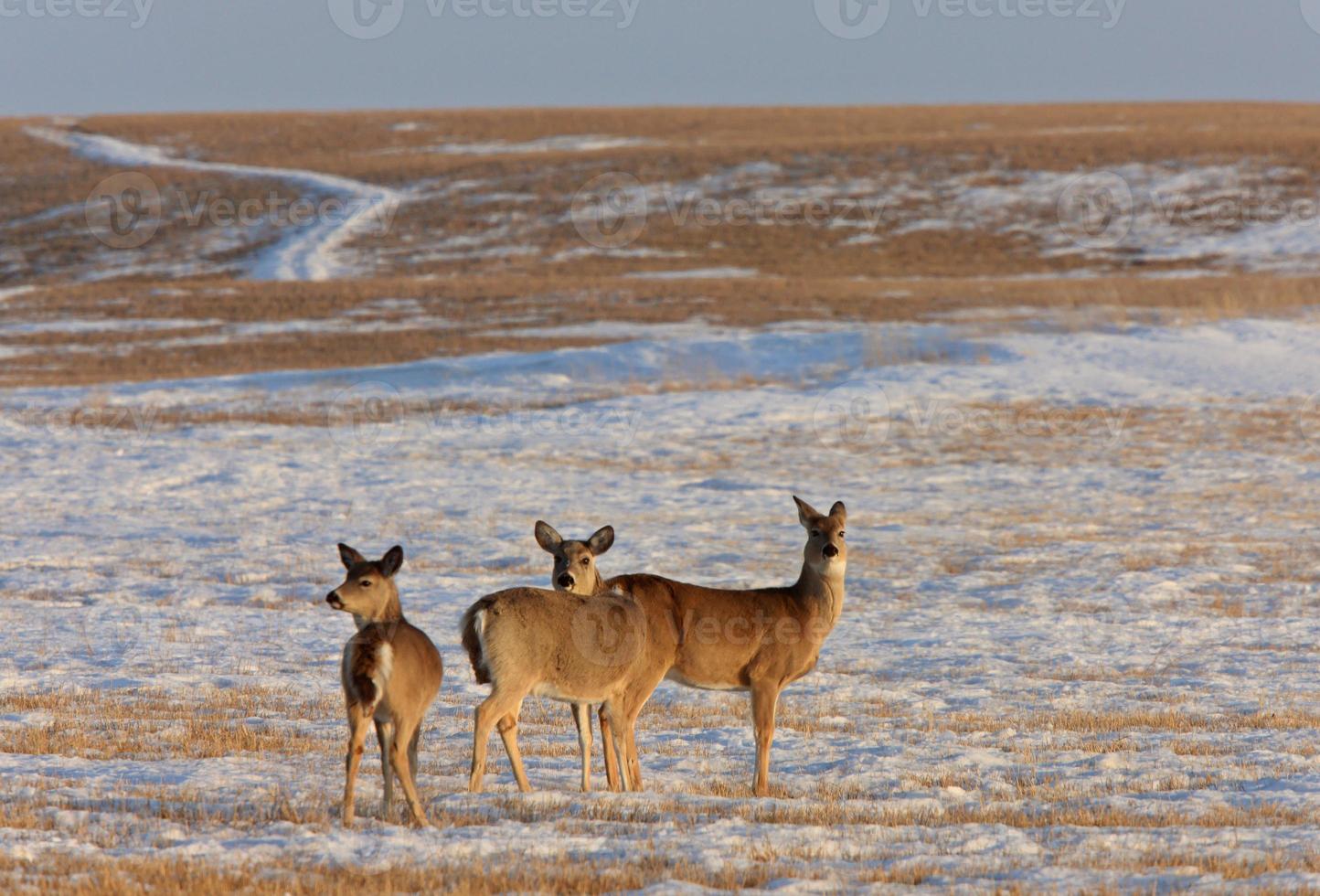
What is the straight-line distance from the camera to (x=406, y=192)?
7281cm

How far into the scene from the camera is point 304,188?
75.2m

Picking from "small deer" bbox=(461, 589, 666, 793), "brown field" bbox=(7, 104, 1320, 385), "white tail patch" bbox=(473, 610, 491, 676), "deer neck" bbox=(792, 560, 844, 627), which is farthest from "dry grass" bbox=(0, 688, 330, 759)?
"brown field" bbox=(7, 104, 1320, 385)

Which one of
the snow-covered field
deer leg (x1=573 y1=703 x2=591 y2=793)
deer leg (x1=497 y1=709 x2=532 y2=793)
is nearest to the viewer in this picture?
the snow-covered field

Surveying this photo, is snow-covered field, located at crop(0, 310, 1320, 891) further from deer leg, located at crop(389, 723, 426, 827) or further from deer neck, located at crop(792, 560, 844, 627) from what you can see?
deer neck, located at crop(792, 560, 844, 627)

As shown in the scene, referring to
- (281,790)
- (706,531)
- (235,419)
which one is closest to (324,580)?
(706,531)

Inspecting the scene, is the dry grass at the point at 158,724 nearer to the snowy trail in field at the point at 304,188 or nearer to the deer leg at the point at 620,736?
the deer leg at the point at 620,736

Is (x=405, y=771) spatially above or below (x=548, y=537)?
below

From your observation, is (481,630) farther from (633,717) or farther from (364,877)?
(364,877)

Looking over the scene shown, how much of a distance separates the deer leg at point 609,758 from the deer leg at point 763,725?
2.72 feet

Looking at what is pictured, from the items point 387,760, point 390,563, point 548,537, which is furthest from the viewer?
point 548,537

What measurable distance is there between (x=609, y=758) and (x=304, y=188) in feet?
229

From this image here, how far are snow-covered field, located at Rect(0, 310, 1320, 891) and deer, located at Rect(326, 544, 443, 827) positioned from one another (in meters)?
0.32

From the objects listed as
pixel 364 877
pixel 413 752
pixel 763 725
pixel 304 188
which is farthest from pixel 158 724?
pixel 304 188

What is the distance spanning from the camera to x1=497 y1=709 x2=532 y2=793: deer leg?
8727mm
